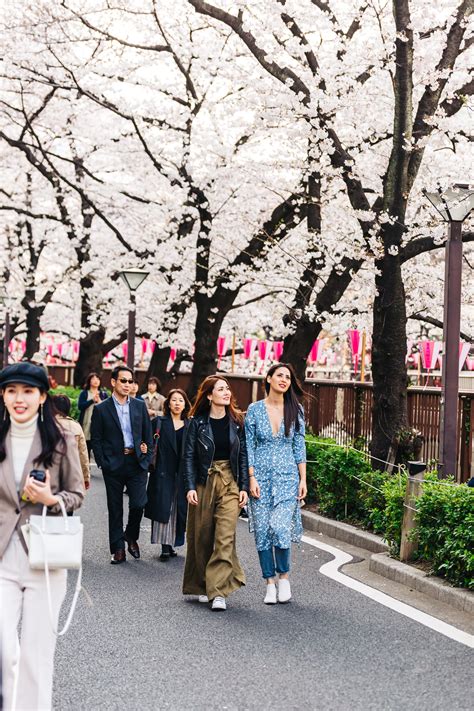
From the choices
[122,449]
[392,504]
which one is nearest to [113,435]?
[122,449]

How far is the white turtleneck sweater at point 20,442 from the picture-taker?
4191 mm

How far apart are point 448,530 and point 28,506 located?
453 cm

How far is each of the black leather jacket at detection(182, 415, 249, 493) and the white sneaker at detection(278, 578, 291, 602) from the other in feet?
2.42

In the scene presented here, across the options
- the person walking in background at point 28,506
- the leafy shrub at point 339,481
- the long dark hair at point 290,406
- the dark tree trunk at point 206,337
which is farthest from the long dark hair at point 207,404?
the dark tree trunk at point 206,337

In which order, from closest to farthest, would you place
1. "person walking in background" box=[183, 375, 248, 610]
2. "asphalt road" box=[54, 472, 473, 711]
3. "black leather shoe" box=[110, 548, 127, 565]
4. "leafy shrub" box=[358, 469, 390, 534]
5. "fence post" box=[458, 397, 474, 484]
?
"asphalt road" box=[54, 472, 473, 711] < "person walking in background" box=[183, 375, 248, 610] < "black leather shoe" box=[110, 548, 127, 565] < "leafy shrub" box=[358, 469, 390, 534] < "fence post" box=[458, 397, 474, 484]

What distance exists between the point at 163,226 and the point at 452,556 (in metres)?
17.3

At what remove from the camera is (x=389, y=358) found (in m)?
12.3

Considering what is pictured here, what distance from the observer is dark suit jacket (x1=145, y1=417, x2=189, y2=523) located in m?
9.81

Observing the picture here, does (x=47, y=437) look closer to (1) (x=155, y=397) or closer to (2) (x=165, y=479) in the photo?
(2) (x=165, y=479)

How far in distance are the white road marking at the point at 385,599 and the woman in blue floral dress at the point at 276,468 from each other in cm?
71

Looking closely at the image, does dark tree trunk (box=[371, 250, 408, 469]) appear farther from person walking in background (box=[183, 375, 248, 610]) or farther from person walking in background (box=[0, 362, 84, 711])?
person walking in background (box=[0, 362, 84, 711])

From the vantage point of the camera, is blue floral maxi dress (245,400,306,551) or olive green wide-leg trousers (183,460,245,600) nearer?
olive green wide-leg trousers (183,460,245,600)

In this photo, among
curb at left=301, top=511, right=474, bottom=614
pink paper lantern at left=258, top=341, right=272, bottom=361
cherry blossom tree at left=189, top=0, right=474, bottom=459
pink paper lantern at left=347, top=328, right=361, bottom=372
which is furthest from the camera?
pink paper lantern at left=258, top=341, right=272, bottom=361

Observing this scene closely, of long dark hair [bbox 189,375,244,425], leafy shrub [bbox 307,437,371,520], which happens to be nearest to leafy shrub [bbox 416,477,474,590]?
long dark hair [bbox 189,375,244,425]
